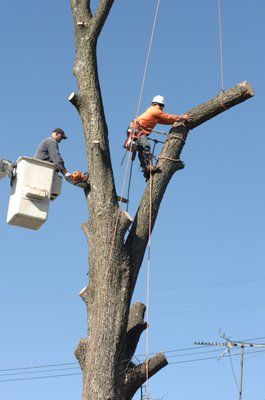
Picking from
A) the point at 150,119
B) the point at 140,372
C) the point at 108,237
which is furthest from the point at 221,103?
the point at 140,372

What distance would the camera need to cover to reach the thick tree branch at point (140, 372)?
6.42 m

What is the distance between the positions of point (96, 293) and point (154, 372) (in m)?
0.79

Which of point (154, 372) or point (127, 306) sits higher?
point (127, 306)

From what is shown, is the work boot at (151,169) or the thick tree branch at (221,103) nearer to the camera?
the work boot at (151,169)

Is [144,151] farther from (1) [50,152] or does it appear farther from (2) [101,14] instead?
(2) [101,14]

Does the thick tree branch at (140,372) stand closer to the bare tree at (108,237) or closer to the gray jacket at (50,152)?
the bare tree at (108,237)

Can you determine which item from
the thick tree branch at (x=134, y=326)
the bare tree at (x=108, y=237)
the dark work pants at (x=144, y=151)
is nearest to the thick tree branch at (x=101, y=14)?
the bare tree at (x=108, y=237)

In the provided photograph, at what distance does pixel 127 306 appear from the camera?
6.45 meters

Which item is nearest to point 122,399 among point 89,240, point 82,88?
point 89,240

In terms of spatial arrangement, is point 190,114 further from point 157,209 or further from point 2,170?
point 2,170

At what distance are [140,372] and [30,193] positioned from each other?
161 cm

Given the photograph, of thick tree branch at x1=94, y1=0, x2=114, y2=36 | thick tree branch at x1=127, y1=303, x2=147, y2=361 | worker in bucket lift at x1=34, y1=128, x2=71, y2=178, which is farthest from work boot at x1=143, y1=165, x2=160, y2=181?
thick tree branch at x1=94, y1=0, x2=114, y2=36

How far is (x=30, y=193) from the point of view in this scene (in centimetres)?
648

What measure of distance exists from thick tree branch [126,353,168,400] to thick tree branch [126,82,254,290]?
68cm
